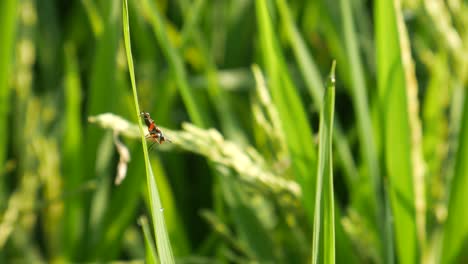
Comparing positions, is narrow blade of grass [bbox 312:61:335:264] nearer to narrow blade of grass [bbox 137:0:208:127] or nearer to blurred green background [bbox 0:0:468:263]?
blurred green background [bbox 0:0:468:263]

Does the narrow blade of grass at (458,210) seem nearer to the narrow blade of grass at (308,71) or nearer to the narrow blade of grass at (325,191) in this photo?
the narrow blade of grass at (308,71)

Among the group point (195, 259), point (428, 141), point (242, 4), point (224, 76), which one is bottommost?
point (195, 259)

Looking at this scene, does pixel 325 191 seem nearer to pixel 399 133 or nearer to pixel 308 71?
pixel 399 133

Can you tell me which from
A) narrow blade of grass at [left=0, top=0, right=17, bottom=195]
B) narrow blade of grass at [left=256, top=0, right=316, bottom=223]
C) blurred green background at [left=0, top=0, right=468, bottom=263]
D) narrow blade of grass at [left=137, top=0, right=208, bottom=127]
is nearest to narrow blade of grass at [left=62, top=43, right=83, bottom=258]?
blurred green background at [left=0, top=0, right=468, bottom=263]

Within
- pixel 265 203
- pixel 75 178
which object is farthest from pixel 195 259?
pixel 75 178

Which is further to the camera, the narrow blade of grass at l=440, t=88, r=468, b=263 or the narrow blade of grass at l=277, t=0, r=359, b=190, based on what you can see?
the narrow blade of grass at l=277, t=0, r=359, b=190

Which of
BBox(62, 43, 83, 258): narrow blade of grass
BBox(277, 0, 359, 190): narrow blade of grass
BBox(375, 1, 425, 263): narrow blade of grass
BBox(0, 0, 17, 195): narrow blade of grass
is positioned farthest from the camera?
BBox(62, 43, 83, 258): narrow blade of grass

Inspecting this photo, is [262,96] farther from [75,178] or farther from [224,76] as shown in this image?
[224,76]

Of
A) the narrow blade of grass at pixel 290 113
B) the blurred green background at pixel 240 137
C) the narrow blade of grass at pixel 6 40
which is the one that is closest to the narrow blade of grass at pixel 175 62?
the blurred green background at pixel 240 137
